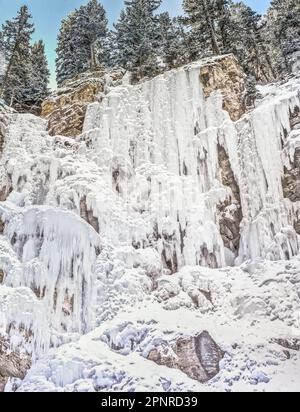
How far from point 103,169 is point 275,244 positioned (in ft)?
21.3

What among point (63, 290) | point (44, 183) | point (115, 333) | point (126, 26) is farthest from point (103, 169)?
point (126, 26)

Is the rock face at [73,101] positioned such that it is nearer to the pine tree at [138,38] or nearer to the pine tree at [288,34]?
the pine tree at [138,38]

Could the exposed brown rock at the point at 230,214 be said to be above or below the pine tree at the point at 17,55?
below

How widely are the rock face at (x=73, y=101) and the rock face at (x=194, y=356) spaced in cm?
962

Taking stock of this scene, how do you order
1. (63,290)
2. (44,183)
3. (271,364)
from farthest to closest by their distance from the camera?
(44,183) → (63,290) → (271,364)

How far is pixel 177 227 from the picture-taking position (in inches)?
585

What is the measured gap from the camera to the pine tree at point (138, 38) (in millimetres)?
21797

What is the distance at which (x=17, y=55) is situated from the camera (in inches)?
927

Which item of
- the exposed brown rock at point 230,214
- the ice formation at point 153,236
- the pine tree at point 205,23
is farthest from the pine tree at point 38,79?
the exposed brown rock at point 230,214

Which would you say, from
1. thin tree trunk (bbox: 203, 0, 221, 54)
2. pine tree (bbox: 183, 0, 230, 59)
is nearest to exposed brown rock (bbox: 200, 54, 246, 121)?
thin tree trunk (bbox: 203, 0, 221, 54)

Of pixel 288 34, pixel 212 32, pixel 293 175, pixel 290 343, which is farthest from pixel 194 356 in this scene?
pixel 288 34

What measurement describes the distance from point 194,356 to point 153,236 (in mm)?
4317

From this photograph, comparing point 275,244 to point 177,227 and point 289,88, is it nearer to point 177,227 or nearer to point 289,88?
point 177,227
